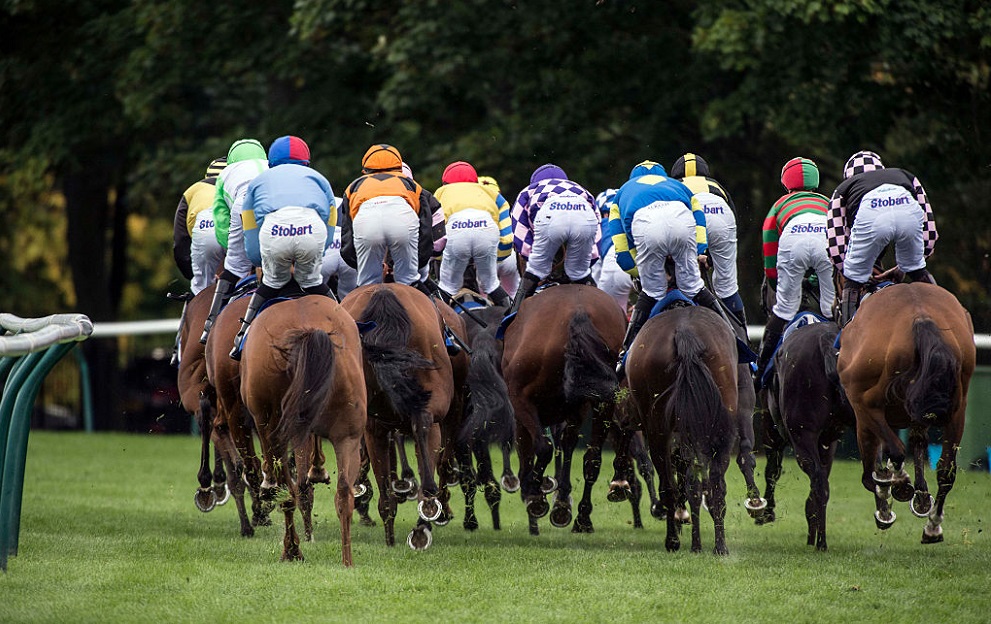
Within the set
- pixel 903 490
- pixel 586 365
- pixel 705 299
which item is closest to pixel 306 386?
pixel 586 365

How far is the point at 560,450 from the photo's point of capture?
34.3 ft

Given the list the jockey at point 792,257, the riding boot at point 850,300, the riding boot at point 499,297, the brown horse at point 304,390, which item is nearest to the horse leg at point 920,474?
the riding boot at point 850,300

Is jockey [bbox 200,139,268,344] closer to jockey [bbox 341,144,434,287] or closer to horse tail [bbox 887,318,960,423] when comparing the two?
jockey [bbox 341,144,434,287]

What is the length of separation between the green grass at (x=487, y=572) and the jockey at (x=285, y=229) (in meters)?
1.53

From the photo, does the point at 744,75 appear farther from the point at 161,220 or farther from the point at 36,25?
the point at 161,220

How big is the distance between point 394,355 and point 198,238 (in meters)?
2.46

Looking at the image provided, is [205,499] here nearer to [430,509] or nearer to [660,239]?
[430,509]

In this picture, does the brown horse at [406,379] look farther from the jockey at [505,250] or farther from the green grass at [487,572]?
the jockey at [505,250]

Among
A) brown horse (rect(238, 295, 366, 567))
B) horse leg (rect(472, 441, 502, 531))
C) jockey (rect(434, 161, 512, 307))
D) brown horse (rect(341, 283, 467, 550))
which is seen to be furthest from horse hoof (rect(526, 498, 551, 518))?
brown horse (rect(238, 295, 366, 567))

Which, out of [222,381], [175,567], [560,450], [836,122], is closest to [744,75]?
[836,122]

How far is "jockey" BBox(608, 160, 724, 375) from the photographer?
9156 mm

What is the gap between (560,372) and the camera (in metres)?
9.74

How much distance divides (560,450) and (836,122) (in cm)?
790

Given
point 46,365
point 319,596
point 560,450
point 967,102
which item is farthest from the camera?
point 967,102
